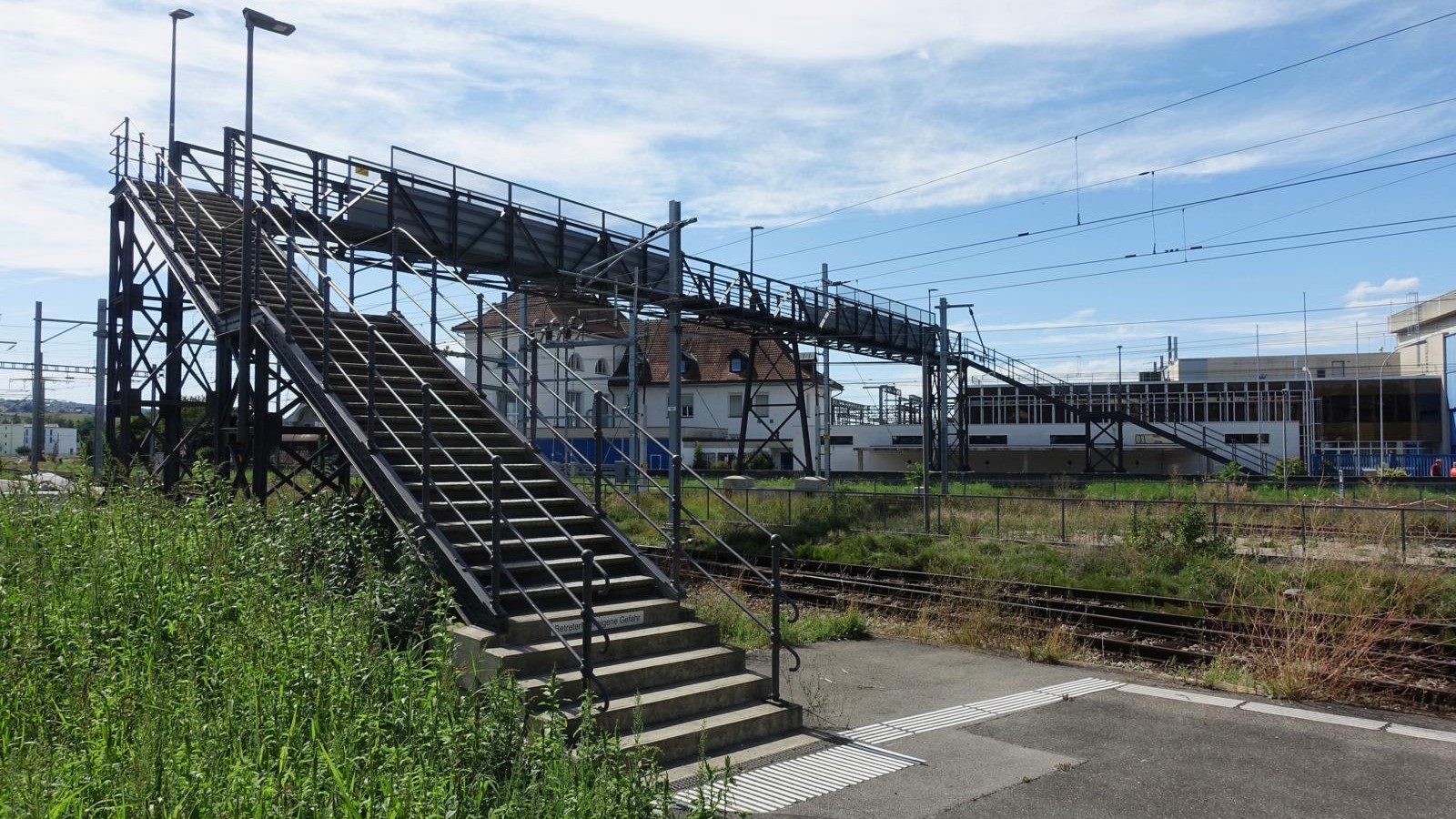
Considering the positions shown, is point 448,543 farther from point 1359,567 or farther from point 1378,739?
point 1359,567

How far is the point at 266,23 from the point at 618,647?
9051 mm

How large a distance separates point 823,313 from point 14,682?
87.3ft

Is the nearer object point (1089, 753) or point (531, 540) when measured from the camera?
point (1089, 753)

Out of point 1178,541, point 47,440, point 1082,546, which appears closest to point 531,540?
point 1082,546

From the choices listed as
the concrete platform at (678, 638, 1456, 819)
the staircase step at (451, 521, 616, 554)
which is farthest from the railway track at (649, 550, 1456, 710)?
the staircase step at (451, 521, 616, 554)

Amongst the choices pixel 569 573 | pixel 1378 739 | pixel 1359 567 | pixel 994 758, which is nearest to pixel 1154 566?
pixel 1359 567

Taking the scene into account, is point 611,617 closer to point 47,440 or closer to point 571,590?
point 571,590

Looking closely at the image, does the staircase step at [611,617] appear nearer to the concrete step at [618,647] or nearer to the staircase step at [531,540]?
the concrete step at [618,647]

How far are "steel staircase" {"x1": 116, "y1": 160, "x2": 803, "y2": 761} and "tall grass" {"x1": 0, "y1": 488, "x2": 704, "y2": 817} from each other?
491 millimetres

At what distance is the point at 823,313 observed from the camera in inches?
1224

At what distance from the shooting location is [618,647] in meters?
7.85

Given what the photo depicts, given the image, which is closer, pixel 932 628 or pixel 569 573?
pixel 569 573

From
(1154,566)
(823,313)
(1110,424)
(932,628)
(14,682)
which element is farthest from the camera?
(1110,424)

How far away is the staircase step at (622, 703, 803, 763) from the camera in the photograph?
6906mm
